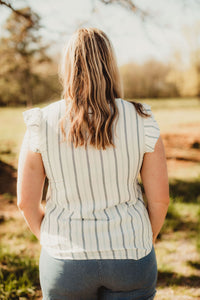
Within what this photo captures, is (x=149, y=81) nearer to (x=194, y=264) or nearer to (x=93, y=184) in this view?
(x=194, y=264)

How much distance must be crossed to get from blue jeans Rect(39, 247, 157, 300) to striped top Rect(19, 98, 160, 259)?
1.1 inches

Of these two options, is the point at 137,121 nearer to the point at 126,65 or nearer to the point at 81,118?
the point at 81,118

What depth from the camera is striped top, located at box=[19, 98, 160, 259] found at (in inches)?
43.4

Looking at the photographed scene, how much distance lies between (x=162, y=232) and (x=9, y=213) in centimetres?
207

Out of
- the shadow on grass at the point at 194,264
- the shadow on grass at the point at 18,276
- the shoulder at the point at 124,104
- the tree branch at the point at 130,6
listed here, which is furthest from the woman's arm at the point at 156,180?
the tree branch at the point at 130,6

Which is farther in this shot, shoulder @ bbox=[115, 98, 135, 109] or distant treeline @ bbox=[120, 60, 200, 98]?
distant treeline @ bbox=[120, 60, 200, 98]

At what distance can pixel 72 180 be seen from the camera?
1117 mm

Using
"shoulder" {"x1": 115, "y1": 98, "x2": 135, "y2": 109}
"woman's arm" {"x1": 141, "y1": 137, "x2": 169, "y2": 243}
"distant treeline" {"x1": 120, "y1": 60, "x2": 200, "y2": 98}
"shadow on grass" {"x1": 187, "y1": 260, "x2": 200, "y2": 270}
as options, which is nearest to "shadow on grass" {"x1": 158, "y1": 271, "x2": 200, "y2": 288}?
"shadow on grass" {"x1": 187, "y1": 260, "x2": 200, "y2": 270}

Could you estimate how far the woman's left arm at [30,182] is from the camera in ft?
3.78

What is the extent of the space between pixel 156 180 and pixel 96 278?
1.48ft

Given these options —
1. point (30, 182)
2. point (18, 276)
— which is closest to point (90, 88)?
point (30, 182)

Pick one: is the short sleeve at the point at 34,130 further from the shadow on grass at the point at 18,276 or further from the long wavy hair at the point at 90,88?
the shadow on grass at the point at 18,276

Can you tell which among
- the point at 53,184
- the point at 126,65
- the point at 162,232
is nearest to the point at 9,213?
the point at 162,232

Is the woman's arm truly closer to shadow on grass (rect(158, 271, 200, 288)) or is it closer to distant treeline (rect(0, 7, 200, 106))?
shadow on grass (rect(158, 271, 200, 288))
